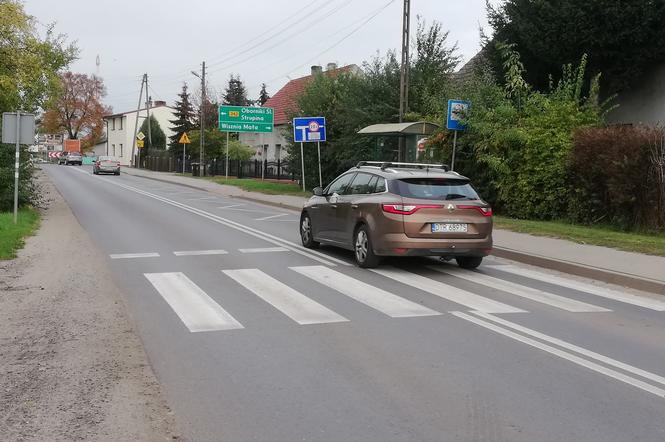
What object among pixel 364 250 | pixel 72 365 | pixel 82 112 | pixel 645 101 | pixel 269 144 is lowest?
pixel 72 365

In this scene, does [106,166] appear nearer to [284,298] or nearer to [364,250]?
[364,250]

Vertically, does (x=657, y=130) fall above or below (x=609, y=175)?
above

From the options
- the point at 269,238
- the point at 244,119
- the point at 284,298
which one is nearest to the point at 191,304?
the point at 284,298

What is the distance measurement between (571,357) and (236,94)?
3029 inches

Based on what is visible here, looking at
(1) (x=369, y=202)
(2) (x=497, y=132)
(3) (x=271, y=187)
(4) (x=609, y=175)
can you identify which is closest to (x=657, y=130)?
(4) (x=609, y=175)

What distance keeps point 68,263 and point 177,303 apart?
3525 millimetres

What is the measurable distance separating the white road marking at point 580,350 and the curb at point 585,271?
322 cm

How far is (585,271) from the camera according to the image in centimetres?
984

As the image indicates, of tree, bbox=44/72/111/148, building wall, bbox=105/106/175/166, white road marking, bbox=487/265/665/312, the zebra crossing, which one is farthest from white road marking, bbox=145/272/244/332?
tree, bbox=44/72/111/148

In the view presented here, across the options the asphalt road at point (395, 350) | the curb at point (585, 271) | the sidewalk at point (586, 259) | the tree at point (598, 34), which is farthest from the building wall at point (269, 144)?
the asphalt road at point (395, 350)

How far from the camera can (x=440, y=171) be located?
34.7 ft

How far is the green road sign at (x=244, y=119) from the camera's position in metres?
40.0

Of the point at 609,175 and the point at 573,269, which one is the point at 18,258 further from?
the point at 609,175

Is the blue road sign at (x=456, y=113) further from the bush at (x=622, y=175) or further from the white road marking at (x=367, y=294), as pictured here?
the white road marking at (x=367, y=294)
